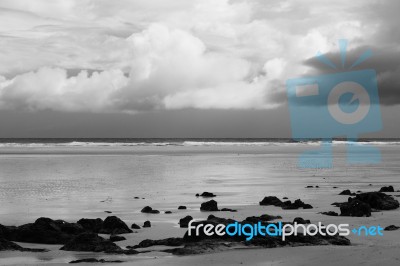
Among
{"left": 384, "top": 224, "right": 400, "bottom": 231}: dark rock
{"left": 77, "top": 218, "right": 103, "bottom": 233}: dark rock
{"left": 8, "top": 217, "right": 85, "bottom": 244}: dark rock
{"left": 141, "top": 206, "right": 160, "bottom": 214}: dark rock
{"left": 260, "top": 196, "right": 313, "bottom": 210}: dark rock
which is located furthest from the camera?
{"left": 260, "top": 196, "right": 313, "bottom": 210}: dark rock

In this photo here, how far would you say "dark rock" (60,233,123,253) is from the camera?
10.8m

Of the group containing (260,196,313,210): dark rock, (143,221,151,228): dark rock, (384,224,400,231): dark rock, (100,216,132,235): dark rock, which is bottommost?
(384,224,400,231): dark rock

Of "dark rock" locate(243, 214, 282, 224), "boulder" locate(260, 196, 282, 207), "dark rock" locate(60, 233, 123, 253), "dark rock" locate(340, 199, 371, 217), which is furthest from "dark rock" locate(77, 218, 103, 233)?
"dark rock" locate(340, 199, 371, 217)

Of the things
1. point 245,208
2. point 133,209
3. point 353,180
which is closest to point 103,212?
point 133,209

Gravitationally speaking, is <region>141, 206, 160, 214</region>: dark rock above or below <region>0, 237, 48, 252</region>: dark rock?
below

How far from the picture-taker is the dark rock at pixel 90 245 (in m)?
10.8

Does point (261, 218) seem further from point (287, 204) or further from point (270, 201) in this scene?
point (270, 201)

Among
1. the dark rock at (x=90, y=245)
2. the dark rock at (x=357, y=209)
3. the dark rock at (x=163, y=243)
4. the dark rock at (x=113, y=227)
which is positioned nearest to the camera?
the dark rock at (x=90, y=245)

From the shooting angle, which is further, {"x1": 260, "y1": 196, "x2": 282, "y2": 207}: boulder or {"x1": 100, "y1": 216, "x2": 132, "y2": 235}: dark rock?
{"x1": 260, "y1": 196, "x2": 282, "y2": 207}: boulder

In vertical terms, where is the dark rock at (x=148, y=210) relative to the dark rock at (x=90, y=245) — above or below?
below

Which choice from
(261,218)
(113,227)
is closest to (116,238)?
(113,227)

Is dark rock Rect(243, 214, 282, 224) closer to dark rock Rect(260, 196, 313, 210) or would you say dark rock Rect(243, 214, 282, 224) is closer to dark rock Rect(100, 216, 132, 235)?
dark rock Rect(260, 196, 313, 210)

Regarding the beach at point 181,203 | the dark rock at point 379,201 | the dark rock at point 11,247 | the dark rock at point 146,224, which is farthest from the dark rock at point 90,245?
the dark rock at point 379,201

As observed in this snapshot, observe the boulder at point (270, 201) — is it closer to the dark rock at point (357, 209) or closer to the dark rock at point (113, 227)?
the dark rock at point (357, 209)
